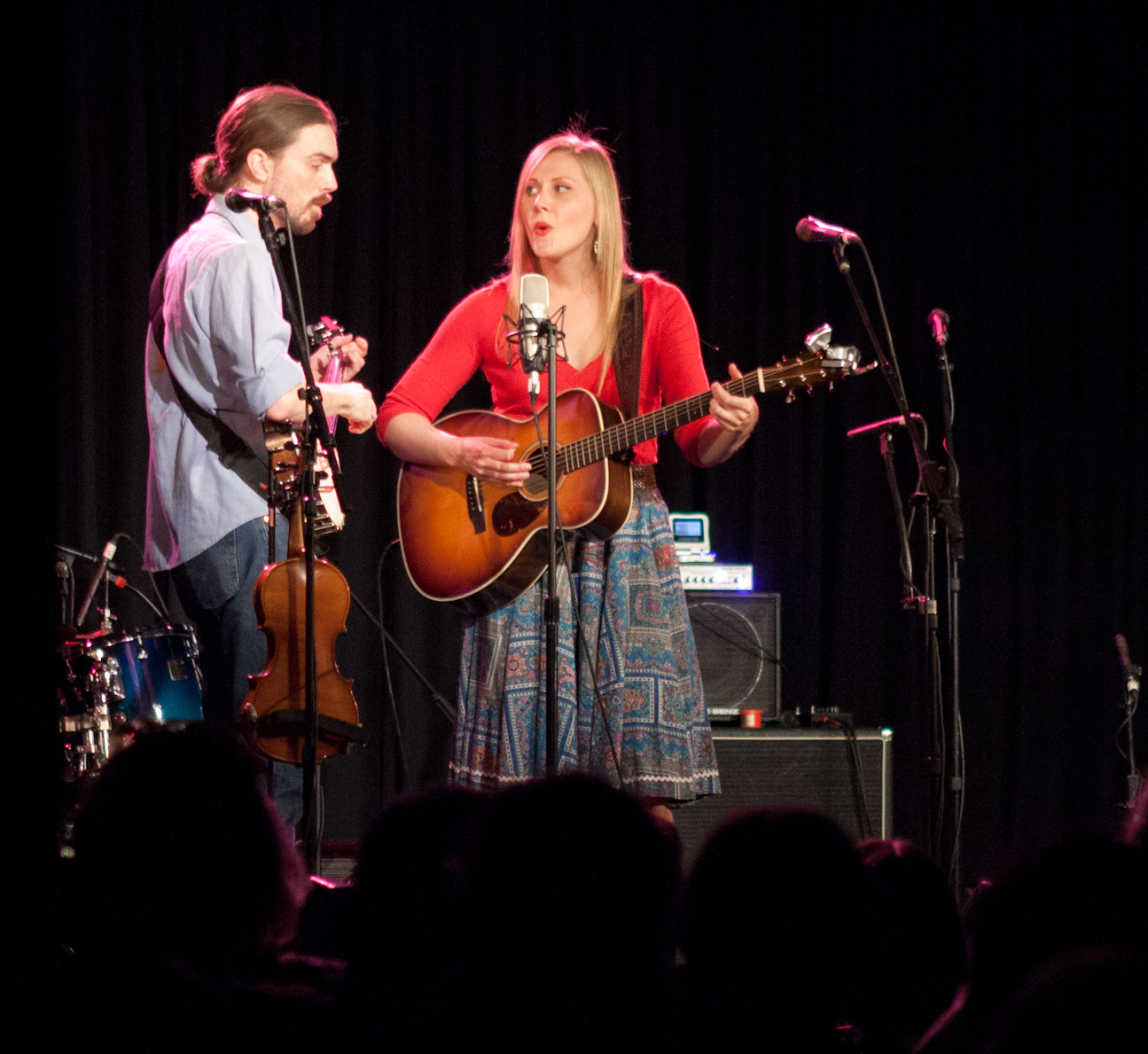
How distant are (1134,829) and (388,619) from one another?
4058 millimetres

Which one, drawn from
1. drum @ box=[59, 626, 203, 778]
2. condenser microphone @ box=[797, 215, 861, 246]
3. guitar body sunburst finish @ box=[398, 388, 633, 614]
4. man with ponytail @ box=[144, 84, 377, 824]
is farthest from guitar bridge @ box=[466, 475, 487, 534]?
condenser microphone @ box=[797, 215, 861, 246]

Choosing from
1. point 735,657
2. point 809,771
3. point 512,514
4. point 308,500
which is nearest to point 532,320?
point 512,514

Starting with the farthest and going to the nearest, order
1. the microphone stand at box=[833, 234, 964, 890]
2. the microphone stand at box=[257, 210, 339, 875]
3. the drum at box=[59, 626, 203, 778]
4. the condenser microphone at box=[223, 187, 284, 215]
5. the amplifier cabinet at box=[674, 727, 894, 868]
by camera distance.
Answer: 1. the amplifier cabinet at box=[674, 727, 894, 868]
2. the microphone stand at box=[833, 234, 964, 890]
3. the drum at box=[59, 626, 203, 778]
4. the condenser microphone at box=[223, 187, 284, 215]
5. the microphone stand at box=[257, 210, 339, 875]

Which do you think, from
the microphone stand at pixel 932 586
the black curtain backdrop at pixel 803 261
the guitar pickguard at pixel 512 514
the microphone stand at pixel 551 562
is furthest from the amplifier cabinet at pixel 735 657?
the microphone stand at pixel 551 562

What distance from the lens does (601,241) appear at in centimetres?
354

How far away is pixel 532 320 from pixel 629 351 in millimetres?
443

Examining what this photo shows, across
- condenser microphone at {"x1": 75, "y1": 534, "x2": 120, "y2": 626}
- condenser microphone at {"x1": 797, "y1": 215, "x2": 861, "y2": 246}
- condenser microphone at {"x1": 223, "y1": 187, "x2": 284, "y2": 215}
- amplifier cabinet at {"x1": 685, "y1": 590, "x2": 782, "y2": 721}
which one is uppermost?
condenser microphone at {"x1": 797, "y1": 215, "x2": 861, "y2": 246}

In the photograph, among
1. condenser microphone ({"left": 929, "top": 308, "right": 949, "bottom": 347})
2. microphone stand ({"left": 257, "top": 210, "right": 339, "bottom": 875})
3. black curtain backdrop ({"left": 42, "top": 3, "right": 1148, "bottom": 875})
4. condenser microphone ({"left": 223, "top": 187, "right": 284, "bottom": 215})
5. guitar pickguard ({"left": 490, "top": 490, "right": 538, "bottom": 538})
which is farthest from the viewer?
black curtain backdrop ({"left": 42, "top": 3, "right": 1148, "bottom": 875})

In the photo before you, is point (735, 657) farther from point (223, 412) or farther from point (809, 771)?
point (223, 412)

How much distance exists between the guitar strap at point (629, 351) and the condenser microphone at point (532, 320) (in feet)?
1.19

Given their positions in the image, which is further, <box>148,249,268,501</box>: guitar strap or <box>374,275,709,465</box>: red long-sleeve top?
<box>374,275,709,465</box>: red long-sleeve top

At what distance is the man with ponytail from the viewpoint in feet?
10.7

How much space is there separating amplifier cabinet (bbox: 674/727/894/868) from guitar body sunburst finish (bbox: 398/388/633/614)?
1.28 meters

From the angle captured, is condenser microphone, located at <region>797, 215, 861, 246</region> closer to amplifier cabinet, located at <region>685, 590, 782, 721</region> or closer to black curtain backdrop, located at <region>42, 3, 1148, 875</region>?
amplifier cabinet, located at <region>685, 590, 782, 721</region>
